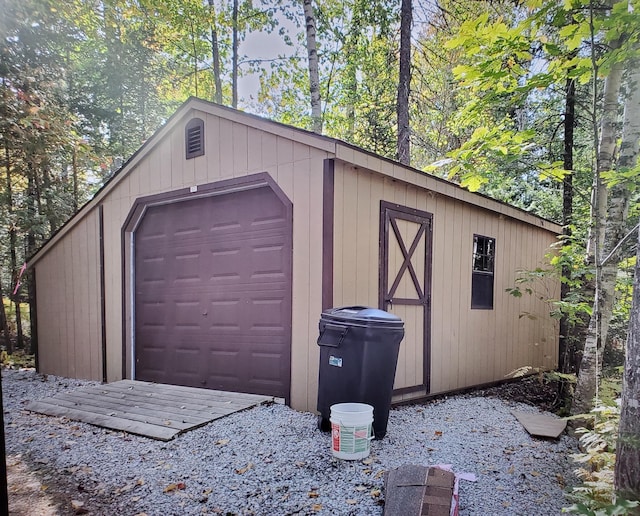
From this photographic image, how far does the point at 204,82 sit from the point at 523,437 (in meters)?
15.9

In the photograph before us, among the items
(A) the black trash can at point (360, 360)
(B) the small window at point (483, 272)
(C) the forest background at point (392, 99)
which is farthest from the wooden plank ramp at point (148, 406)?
(B) the small window at point (483, 272)

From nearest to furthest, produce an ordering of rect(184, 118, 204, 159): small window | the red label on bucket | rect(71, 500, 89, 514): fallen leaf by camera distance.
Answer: rect(71, 500, 89, 514): fallen leaf < the red label on bucket < rect(184, 118, 204, 159): small window

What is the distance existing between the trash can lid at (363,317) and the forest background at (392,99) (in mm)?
1578

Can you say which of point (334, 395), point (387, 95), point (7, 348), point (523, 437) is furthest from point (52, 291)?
point (387, 95)

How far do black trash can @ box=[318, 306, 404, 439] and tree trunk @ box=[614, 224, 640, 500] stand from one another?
177 cm

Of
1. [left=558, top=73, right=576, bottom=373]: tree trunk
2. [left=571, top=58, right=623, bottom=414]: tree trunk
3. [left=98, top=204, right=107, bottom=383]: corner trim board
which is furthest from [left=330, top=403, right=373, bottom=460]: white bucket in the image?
[left=98, top=204, right=107, bottom=383]: corner trim board

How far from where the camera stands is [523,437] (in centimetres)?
406

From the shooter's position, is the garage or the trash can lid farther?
the garage

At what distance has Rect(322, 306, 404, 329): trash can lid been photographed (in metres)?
3.53

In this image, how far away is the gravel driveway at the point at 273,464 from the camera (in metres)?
2.65

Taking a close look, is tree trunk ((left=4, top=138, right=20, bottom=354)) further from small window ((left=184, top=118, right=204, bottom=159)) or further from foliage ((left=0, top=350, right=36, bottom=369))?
small window ((left=184, top=118, right=204, bottom=159))

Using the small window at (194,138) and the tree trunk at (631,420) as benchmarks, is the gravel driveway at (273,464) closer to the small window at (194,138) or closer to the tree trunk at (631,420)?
the tree trunk at (631,420)

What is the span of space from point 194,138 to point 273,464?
13.0 ft

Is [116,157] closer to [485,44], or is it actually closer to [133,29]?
[133,29]
